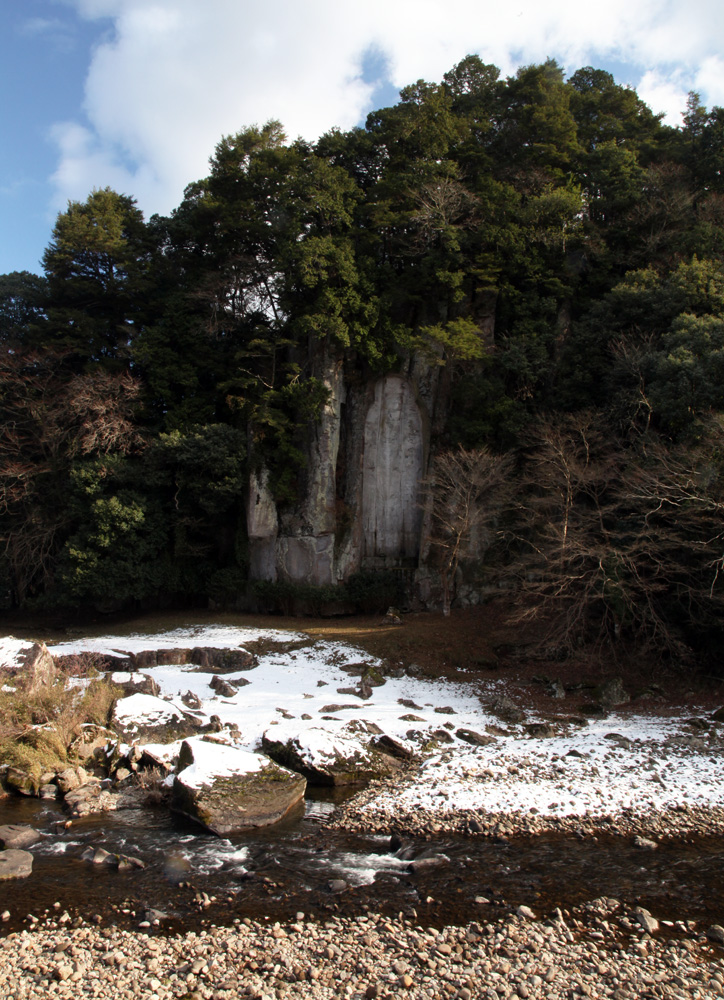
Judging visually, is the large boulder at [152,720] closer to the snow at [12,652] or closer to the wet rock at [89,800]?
the wet rock at [89,800]

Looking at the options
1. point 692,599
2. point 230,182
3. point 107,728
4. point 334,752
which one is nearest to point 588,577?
point 692,599

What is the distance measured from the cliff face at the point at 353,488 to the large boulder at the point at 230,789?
13890 millimetres

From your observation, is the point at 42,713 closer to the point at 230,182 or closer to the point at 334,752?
the point at 334,752

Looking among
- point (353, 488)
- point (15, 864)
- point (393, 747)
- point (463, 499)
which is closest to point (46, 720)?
point (15, 864)

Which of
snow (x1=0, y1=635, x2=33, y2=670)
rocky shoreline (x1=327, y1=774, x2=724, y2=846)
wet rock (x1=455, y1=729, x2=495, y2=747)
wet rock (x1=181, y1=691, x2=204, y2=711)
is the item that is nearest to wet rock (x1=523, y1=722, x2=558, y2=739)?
wet rock (x1=455, y1=729, x2=495, y2=747)

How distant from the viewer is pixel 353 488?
2603cm

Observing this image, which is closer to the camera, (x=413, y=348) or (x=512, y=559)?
(x=512, y=559)

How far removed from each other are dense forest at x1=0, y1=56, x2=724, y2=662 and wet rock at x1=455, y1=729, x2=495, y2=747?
7.02 meters

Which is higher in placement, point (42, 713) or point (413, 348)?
point (413, 348)

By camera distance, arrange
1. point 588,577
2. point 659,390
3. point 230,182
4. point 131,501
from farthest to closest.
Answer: point 230,182, point 131,501, point 659,390, point 588,577

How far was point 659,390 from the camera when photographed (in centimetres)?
1711

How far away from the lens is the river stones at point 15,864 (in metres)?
7.96

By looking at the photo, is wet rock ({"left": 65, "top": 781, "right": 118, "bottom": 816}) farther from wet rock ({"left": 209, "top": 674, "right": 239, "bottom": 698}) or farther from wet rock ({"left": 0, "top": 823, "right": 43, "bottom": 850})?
wet rock ({"left": 209, "top": 674, "right": 239, "bottom": 698})

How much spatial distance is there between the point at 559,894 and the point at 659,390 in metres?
13.5
